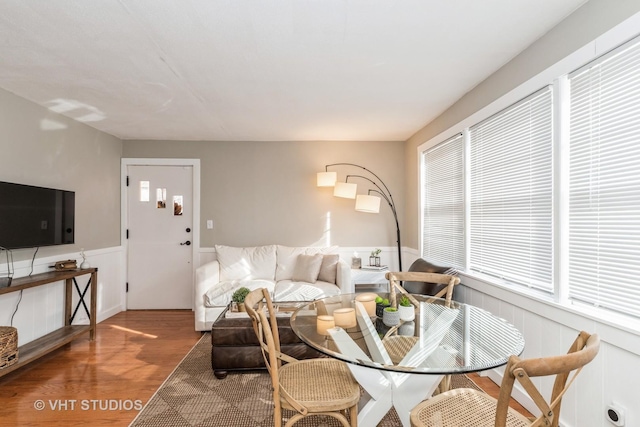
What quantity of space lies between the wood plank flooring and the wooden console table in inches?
6.7

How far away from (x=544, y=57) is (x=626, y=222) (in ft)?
3.77

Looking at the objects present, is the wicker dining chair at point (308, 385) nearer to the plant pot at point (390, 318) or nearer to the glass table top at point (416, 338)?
the glass table top at point (416, 338)

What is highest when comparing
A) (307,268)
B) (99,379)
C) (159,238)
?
(159,238)

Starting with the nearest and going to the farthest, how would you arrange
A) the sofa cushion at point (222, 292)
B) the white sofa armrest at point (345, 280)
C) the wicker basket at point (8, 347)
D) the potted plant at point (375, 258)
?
the wicker basket at point (8, 347) → the sofa cushion at point (222, 292) → the white sofa armrest at point (345, 280) → the potted plant at point (375, 258)

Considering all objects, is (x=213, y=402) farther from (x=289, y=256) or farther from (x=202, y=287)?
(x=289, y=256)

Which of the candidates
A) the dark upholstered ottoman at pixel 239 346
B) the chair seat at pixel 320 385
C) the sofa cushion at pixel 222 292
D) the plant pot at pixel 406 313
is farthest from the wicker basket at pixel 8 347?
the plant pot at pixel 406 313

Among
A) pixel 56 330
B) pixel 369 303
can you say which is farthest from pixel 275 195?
pixel 369 303

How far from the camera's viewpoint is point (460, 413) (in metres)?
1.44

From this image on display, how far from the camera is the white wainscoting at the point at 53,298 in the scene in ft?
10.1

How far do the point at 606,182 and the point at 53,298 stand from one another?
4.66 meters

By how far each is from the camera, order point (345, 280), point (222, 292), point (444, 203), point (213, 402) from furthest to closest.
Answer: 1. point (345, 280)
2. point (222, 292)
3. point (444, 203)
4. point (213, 402)

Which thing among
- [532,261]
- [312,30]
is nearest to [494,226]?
[532,261]

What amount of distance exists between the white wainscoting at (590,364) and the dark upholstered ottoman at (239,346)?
59.1 inches

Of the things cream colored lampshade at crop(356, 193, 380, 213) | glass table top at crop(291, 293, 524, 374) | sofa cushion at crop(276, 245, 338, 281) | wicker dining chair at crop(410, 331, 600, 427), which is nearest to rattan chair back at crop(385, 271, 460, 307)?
glass table top at crop(291, 293, 524, 374)
